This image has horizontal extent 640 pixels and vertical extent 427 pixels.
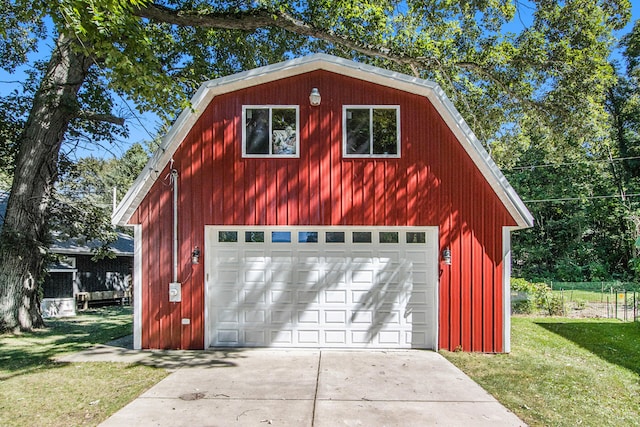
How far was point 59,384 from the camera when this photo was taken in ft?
16.6

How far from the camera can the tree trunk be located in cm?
893

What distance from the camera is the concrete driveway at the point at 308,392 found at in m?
4.04

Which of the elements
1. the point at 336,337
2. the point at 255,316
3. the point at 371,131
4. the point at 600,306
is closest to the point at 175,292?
the point at 255,316

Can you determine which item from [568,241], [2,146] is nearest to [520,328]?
[2,146]

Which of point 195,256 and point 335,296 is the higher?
point 195,256

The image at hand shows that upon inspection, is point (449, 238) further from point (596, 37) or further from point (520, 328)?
point (596, 37)

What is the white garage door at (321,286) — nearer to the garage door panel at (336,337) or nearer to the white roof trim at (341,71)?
the garage door panel at (336,337)

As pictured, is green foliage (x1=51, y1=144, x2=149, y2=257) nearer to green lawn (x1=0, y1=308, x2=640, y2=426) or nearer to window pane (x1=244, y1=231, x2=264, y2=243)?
green lawn (x1=0, y1=308, x2=640, y2=426)

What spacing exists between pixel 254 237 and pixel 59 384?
3.54 m

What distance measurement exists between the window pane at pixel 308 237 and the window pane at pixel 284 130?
1.49 m

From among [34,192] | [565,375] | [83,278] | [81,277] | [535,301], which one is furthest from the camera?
[83,278]

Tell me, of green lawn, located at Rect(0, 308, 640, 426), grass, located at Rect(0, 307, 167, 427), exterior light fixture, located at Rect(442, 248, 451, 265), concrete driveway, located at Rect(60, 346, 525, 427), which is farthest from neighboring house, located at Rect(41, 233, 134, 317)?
exterior light fixture, located at Rect(442, 248, 451, 265)

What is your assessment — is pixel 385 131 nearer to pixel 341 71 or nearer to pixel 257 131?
pixel 341 71

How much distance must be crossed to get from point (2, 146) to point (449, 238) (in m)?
11.5
